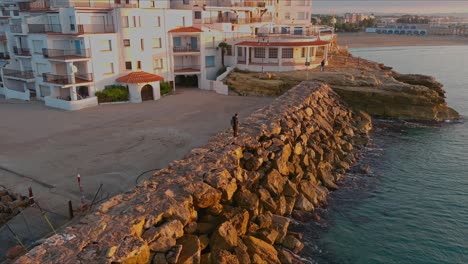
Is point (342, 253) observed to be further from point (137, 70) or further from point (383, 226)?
point (137, 70)

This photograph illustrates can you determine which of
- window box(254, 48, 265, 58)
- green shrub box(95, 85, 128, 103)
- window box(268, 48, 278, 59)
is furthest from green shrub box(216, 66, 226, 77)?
green shrub box(95, 85, 128, 103)

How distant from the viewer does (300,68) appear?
45.9 m

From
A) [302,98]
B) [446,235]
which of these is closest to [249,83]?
[302,98]

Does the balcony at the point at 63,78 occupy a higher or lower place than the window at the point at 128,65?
lower

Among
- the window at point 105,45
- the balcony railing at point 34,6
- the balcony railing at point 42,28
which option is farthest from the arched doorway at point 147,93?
the balcony railing at point 34,6

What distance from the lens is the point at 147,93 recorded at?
41906 millimetres

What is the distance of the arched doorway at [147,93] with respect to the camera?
41.5m

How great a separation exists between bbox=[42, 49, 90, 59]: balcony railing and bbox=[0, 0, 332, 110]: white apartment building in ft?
0.33

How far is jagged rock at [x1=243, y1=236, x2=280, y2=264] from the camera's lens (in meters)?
14.3

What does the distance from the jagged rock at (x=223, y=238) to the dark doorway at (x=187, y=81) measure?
36851 millimetres

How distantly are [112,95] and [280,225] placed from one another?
96.1 ft

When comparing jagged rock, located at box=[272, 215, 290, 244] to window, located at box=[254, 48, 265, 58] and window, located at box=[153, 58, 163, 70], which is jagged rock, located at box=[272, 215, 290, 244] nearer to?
window, located at box=[153, 58, 163, 70]

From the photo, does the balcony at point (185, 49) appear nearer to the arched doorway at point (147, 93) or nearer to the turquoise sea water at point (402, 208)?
the arched doorway at point (147, 93)

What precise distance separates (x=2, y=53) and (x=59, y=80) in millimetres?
17220
